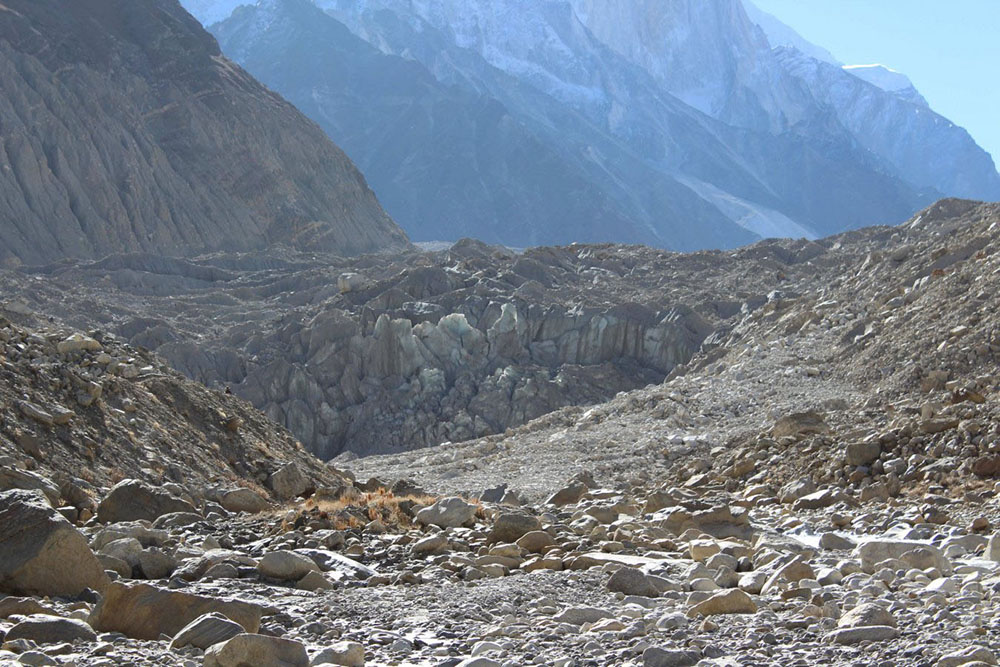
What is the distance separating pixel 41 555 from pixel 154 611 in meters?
0.97

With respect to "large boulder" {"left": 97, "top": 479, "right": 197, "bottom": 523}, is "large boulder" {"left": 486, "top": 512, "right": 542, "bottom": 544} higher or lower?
higher

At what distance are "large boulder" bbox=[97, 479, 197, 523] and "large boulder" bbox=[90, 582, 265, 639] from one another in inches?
135

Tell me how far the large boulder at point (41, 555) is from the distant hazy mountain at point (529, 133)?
134581 millimetres

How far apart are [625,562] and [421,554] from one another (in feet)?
4.51

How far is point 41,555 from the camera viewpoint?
6.68 meters

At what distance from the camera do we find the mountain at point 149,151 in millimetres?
61750

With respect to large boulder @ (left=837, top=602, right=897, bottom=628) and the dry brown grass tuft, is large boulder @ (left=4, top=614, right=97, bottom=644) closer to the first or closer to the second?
large boulder @ (left=837, top=602, right=897, bottom=628)

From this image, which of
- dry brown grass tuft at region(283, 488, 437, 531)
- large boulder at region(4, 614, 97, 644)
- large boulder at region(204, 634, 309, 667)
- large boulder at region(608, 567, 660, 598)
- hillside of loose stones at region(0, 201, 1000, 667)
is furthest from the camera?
dry brown grass tuft at region(283, 488, 437, 531)

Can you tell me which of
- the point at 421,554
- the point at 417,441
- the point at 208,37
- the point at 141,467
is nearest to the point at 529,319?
the point at 417,441

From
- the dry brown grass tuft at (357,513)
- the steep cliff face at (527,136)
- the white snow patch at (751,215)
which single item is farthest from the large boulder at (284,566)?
the white snow patch at (751,215)

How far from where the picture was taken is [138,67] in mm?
73938

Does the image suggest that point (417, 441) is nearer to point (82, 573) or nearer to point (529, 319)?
point (529, 319)

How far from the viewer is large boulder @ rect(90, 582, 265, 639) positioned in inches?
236

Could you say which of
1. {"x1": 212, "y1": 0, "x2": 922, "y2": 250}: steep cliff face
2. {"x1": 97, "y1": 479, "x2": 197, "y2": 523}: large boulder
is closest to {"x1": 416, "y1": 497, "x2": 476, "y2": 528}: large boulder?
{"x1": 97, "y1": 479, "x2": 197, "y2": 523}: large boulder
